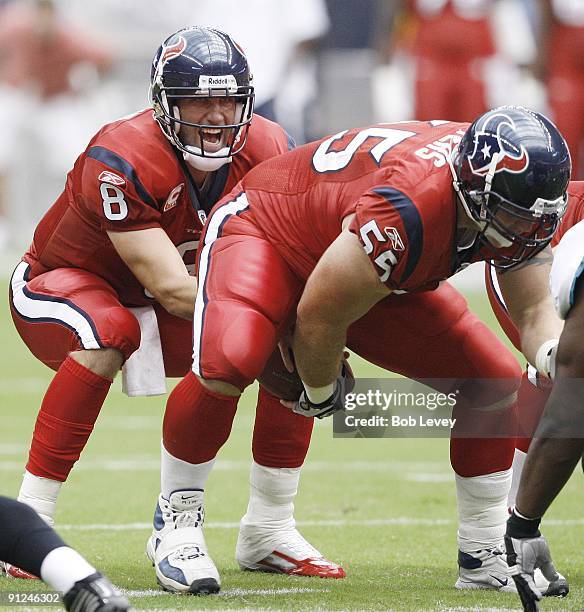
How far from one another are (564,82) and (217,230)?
8.87 metres

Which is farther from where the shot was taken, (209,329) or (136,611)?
(209,329)

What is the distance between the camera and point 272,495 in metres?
4.59

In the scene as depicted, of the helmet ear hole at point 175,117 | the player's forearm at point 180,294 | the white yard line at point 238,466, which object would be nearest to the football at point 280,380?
the player's forearm at point 180,294

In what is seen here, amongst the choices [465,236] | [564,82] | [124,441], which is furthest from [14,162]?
[465,236]

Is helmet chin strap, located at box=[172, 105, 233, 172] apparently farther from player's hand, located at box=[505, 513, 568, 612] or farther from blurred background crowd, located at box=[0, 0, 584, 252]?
blurred background crowd, located at box=[0, 0, 584, 252]

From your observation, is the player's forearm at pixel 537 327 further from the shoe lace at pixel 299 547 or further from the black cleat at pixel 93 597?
the black cleat at pixel 93 597

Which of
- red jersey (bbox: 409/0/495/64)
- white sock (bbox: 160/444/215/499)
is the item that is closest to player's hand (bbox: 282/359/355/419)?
white sock (bbox: 160/444/215/499)

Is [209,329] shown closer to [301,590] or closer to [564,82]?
[301,590]

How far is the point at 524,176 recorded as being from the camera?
363 cm

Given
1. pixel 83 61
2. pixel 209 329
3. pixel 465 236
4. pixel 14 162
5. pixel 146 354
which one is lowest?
pixel 14 162

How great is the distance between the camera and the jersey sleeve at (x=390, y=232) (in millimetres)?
3686

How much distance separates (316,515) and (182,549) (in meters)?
1.49

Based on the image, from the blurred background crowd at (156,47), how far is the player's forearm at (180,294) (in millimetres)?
9647

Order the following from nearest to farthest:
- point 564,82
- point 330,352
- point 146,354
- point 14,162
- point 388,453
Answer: point 330,352 → point 146,354 → point 388,453 → point 564,82 → point 14,162
